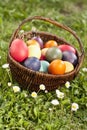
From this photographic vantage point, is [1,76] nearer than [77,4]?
Yes

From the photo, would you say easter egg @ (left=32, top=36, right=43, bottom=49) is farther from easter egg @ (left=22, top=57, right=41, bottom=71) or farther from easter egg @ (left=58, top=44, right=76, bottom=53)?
easter egg @ (left=22, top=57, right=41, bottom=71)

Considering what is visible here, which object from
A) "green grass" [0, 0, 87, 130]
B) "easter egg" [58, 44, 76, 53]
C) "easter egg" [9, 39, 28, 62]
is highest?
"easter egg" [9, 39, 28, 62]

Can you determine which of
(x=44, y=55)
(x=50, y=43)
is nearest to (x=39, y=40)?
(x=50, y=43)

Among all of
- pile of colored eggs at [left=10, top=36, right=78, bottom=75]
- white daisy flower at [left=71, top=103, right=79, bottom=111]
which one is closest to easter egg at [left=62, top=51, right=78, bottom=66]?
pile of colored eggs at [left=10, top=36, right=78, bottom=75]

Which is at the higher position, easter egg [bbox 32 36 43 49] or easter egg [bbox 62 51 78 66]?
easter egg [bbox 32 36 43 49]

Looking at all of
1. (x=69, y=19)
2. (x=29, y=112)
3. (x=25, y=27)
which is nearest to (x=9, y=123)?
(x=29, y=112)

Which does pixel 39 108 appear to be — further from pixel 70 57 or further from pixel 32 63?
pixel 70 57

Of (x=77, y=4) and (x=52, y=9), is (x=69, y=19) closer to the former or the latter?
(x=52, y=9)
